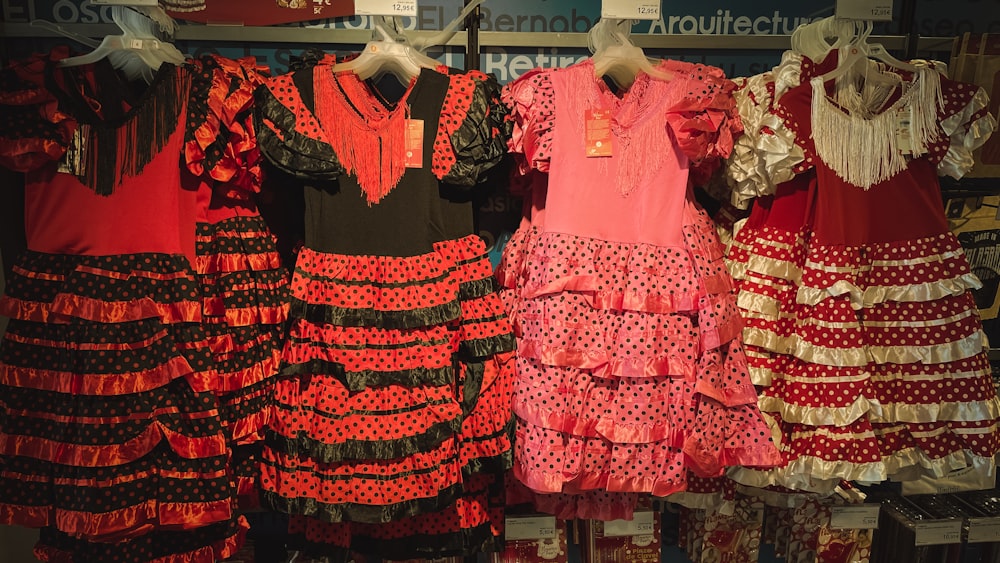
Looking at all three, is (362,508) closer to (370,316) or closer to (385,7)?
(370,316)

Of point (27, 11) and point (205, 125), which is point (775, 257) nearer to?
point (205, 125)

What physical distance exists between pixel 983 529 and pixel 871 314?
0.88 metres

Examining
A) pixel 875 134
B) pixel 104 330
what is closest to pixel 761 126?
pixel 875 134

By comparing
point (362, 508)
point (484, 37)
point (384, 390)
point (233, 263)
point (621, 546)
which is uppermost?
point (484, 37)

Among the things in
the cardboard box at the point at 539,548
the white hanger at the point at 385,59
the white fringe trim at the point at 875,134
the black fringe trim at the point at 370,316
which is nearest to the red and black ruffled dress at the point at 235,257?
the black fringe trim at the point at 370,316

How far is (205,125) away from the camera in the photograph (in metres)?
1.37

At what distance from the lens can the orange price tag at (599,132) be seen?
4.87 feet

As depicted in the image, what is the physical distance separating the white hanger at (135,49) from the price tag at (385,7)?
17.0 inches

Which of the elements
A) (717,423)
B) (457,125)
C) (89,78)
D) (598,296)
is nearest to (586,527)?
(717,423)

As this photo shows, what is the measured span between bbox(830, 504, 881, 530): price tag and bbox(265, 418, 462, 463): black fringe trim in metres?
1.19

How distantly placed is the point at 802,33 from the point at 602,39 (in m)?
0.50

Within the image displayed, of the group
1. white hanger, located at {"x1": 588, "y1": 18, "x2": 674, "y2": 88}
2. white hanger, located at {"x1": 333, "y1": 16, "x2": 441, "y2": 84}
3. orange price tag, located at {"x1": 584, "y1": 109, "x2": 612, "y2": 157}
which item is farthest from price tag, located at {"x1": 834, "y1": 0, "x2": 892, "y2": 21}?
white hanger, located at {"x1": 333, "y1": 16, "x2": 441, "y2": 84}

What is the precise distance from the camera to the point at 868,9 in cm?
153

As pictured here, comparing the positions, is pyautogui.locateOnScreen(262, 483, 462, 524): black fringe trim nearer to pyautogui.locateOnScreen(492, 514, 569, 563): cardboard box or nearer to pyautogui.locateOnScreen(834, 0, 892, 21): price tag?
pyautogui.locateOnScreen(492, 514, 569, 563): cardboard box
